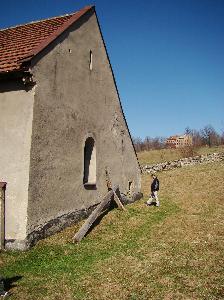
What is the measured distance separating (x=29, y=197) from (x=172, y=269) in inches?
176

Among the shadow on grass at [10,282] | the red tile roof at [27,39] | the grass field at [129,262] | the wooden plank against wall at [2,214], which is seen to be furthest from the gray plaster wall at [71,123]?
the shadow on grass at [10,282]

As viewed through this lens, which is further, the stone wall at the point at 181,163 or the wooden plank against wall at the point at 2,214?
the stone wall at the point at 181,163

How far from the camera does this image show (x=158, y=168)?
3706 centimetres

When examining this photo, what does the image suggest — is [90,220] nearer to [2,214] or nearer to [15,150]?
[2,214]

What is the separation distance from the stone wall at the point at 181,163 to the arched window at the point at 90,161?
23.1m

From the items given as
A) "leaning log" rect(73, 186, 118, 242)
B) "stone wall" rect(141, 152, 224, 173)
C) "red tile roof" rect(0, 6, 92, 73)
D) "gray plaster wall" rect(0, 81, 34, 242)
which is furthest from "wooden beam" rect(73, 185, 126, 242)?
"stone wall" rect(141, 152, 224, 173)

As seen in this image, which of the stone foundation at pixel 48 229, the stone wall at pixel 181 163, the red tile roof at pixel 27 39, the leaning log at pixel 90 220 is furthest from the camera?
the stone wall at pixel 181 163

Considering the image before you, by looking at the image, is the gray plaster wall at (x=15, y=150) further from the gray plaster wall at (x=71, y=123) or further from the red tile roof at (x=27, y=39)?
the red tile roof at (x=27, y=39)

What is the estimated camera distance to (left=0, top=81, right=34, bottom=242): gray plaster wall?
945 cm

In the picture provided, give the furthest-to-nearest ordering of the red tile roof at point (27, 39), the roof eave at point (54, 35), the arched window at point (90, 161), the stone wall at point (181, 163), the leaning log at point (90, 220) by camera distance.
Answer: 1. the stone wall at point (181, 163)
2. the arched window at point (90, 161)
3. the leaning log at point (90, 220)
4. the red tile roof at point (27, 39)
5. the roof eave at point (54, 35)

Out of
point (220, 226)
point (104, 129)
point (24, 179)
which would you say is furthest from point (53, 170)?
point (220, 226)

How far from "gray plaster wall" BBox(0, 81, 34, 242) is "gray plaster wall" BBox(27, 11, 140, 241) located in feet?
0.69

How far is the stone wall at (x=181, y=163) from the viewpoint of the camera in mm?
37125

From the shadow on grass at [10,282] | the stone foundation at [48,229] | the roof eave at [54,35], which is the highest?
the roof eave at [54,35]
